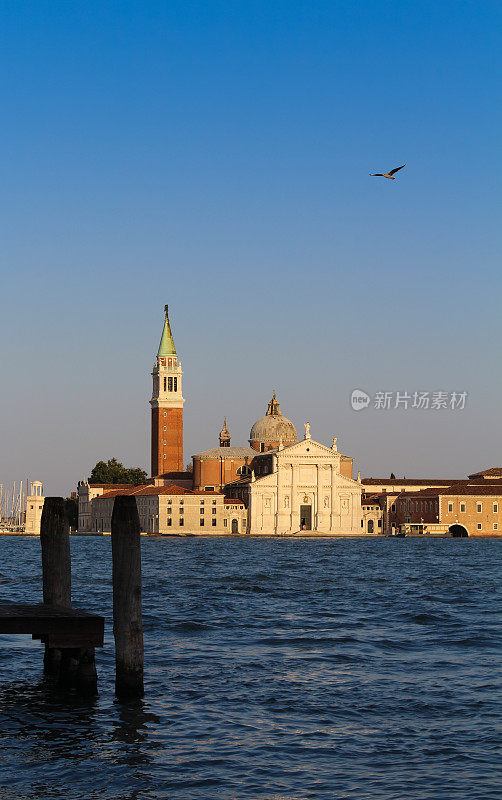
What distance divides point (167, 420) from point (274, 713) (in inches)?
4367

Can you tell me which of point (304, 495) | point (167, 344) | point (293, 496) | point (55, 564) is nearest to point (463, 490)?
point (304, 495)

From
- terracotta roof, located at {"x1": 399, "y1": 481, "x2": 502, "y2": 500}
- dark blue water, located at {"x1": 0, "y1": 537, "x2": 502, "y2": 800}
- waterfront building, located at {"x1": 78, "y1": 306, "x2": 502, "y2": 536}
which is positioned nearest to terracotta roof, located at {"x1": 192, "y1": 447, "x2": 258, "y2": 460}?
waterfront building, located at {"x1": 78, "y1": 306, "x2": 502, "y2": 536}

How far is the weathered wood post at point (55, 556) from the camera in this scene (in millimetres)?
15141

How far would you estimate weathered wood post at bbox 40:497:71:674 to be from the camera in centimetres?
1514

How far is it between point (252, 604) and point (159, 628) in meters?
5.49

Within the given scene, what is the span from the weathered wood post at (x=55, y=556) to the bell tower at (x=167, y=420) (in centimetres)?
10746

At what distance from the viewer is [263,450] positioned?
127 metres

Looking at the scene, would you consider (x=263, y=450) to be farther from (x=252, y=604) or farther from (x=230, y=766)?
(x=230, y=766)

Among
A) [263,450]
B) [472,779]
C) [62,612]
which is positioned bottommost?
[472,779]

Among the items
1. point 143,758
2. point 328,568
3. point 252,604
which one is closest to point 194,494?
point 328,568

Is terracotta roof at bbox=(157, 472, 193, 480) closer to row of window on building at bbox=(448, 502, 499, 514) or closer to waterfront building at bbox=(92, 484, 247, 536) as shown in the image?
waterfront building at bbox=(92, 484, 247, 536)

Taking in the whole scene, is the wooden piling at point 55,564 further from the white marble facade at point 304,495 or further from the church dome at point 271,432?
the church dome at point 271,432

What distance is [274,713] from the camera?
493 inches

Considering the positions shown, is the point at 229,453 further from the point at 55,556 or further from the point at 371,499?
the point at 55,556
